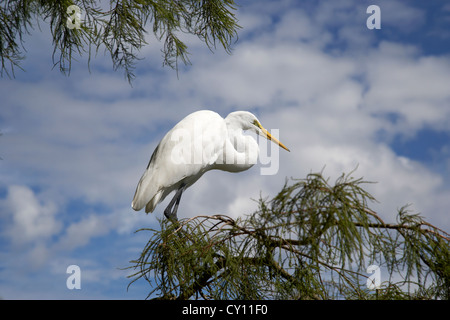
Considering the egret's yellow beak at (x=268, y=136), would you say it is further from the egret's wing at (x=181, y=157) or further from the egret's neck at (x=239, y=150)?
the egret's wing at (x=181, y=157)

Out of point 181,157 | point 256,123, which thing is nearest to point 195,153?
point 181,157

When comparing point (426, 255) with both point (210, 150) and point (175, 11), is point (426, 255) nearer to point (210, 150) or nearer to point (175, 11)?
point (210, 150)

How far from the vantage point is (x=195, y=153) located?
315cm

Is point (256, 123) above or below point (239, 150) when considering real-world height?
above

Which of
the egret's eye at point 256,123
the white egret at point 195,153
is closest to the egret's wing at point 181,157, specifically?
the white egret at point 195,153

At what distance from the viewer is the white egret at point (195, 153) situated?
3.08 m

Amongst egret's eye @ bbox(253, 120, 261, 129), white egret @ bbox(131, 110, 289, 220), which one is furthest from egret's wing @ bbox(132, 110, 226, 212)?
egret's eye @ bbox(253, 120, 261, 129)

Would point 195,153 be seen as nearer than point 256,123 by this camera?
Yes

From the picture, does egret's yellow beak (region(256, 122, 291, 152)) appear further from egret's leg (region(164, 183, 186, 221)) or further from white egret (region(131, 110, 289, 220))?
egret's leg (region(164, 183, 186, 221))

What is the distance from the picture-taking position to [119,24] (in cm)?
325

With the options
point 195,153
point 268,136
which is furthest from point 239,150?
point 195,153

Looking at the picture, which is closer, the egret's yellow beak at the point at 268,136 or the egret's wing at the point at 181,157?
the egret's wing at the point at 181,157

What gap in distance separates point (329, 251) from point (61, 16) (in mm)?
2587

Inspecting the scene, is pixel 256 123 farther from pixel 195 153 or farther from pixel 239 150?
pixel 195 153
